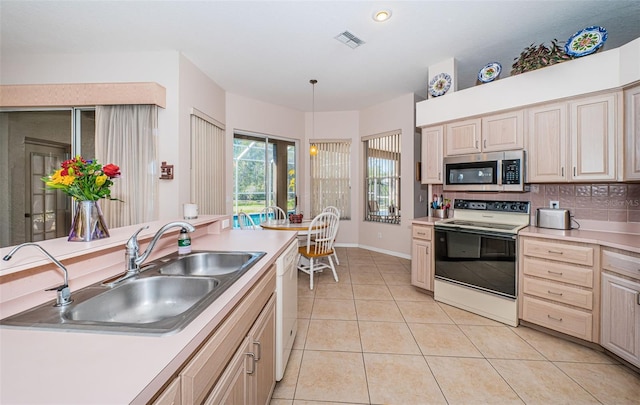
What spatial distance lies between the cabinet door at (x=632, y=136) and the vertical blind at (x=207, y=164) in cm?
432

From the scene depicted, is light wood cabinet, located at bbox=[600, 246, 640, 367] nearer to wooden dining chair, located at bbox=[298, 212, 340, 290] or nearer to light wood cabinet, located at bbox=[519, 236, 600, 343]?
light wood cabinet, located at bbox=[519, 236, 600, 343]

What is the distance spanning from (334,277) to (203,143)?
266 cm

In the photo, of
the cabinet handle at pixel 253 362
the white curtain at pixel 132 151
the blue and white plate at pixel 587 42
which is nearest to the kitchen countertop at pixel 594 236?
the blue and white plate at pixel 587 42

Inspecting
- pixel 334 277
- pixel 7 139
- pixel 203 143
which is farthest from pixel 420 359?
pixel 7 139

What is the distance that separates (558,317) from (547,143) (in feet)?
5.06

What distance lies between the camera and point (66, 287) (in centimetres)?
92

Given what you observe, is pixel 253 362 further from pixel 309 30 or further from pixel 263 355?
pixel 309 30

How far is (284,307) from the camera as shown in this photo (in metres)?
1.70

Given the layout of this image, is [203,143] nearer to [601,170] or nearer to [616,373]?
[601,170]

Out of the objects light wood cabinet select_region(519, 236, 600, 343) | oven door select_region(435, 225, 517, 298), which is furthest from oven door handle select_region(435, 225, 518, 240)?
light wood cabinet select_region(519, 236, 600, 343)

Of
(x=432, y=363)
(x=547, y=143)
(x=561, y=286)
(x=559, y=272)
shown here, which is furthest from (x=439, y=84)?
(x=432, y=363)

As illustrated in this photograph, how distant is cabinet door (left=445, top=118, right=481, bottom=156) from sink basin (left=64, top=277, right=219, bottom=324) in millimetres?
2966

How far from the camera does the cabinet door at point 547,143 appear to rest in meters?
2.38

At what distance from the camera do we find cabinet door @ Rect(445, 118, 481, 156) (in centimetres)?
291
